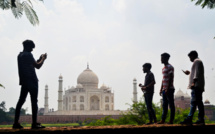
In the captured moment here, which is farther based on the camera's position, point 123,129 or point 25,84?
point 25,84

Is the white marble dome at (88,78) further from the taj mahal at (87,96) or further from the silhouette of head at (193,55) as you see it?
the silhouette of head at (193,55)

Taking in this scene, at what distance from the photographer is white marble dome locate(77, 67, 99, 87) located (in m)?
43.2

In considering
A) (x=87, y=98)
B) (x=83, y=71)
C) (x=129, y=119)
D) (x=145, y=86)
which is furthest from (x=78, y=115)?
(x=145, y=86)

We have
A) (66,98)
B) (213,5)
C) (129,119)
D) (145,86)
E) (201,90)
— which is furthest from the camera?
(66,98)

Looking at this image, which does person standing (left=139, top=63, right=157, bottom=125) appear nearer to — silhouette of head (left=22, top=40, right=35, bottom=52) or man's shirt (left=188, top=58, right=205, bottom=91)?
man's shirt (left=188, top=58, right=205, bottom=91)

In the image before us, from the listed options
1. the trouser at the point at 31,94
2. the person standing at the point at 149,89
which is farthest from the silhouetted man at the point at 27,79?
the person standing at the point at 149,89

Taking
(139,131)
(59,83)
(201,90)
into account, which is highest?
(59,83)

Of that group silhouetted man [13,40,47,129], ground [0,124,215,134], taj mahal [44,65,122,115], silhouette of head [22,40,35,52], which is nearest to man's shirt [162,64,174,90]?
ground [0,124,215,134]

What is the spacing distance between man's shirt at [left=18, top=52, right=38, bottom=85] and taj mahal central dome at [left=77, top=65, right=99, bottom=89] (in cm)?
3955

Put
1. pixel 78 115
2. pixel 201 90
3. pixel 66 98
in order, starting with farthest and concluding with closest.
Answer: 1. pixel 66 98
2. pixel 78 115
3. pixel 201 90

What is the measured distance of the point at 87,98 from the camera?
41.3 meters

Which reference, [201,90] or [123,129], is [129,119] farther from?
[123,129]

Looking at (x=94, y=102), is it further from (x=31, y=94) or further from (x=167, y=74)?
(x=31, y=94)

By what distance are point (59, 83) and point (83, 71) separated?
6397 millimetres
